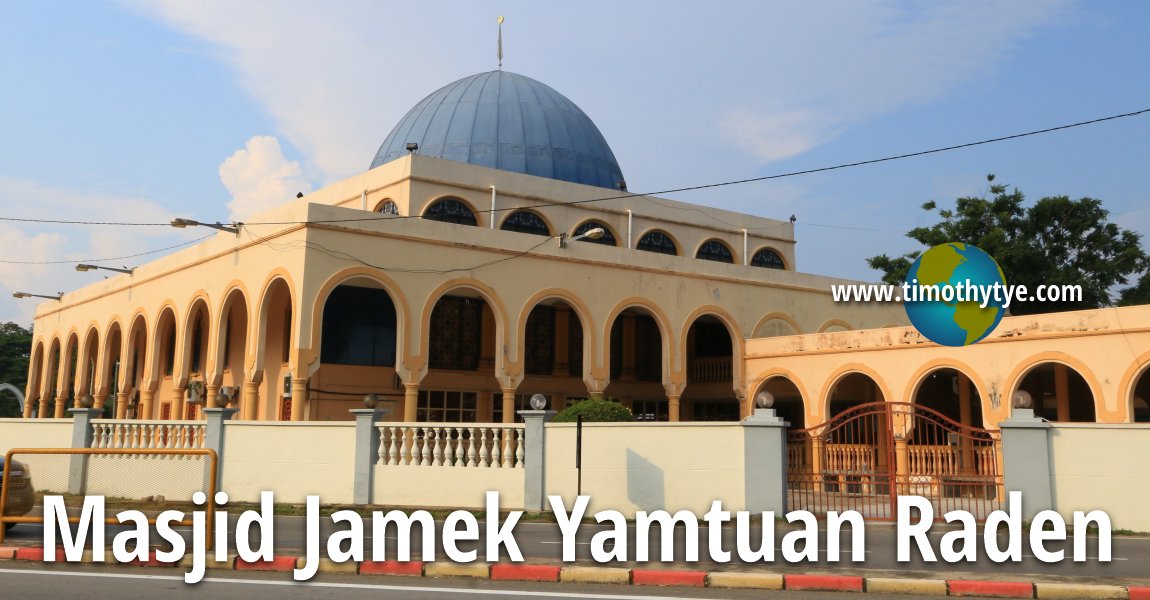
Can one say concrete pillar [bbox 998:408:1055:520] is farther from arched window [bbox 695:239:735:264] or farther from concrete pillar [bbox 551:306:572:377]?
arched window [bbox 695:239:735:264]

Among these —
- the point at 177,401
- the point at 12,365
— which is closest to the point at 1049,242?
the point at 177,401

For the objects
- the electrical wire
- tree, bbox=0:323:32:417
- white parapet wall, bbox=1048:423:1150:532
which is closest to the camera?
white parapet wall, bbox=1048:423:1150:532

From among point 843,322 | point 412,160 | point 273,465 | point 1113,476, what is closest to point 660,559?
point 1113,476

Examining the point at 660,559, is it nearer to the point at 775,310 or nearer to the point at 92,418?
the point at 92,418

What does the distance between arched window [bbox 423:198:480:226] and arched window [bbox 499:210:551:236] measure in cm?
96

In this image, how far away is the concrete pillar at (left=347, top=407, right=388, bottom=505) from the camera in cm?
1552

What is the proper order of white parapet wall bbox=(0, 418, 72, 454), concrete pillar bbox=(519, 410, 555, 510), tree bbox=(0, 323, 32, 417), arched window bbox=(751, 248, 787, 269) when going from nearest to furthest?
concrete pillar bbox=(519, 410, 555, 510), white parapet wall bbox=(0, 418, 72, 454), arched window bbox=(751, 248, 787, 269), tree bbox=(0, 323, 32, 417)

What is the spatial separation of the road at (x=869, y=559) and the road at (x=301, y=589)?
0.83 meters

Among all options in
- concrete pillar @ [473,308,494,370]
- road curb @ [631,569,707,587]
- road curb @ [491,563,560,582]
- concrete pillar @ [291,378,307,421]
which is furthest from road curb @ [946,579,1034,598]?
concrete pillar @ [473,308,494,370]

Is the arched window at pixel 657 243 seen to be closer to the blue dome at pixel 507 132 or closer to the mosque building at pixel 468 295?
the mosque building at pixel 468 295

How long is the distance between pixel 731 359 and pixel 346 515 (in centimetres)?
1663

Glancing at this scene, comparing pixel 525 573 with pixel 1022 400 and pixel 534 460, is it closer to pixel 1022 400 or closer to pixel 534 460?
pixel 534 460

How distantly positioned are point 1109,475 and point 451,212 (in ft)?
58.5

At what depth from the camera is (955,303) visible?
2294 centimetres
